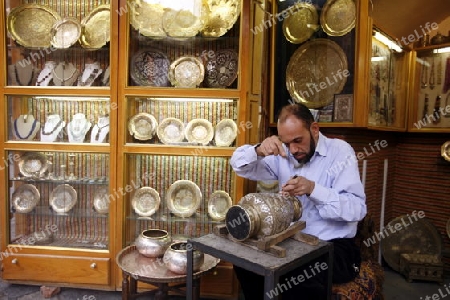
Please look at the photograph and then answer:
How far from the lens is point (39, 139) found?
3.22 metres

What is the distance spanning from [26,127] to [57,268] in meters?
1.38

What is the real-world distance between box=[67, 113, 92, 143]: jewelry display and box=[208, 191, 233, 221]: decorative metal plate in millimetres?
1372

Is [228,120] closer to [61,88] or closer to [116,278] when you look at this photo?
[61,88]

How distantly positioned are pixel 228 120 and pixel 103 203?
4.90ft

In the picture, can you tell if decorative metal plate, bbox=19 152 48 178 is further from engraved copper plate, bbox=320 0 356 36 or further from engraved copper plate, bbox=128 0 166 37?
engraved copper plate, bbox=320 0 356 36

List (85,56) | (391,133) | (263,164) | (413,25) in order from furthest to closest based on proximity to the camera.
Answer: (391,133) < (413,25) < (85,56) < (263,164)

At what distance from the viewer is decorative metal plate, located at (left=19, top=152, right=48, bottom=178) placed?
3.28 metres

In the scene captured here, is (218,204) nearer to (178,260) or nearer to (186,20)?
(178,260)

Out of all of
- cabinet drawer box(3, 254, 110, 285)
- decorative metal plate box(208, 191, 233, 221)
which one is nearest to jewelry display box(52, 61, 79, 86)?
cabinet drawer box(3, 254, 110, 285)

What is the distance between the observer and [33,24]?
3.28 metres

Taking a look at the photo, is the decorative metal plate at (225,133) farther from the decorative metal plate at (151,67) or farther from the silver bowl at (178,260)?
the silver bowl at (178,260)

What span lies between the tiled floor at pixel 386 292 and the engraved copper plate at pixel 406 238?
0.30m

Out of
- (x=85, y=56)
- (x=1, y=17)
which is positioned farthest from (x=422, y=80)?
(x=1, y=17)

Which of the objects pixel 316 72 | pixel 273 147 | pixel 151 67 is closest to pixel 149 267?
pixel 273 147
